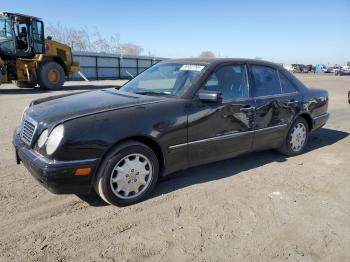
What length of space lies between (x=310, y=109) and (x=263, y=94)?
131 centimetres

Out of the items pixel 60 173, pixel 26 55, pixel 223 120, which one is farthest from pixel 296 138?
pixel 26 55

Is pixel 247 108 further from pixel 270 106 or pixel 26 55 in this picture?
pixel 26 55

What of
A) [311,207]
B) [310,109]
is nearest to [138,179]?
[311,207]

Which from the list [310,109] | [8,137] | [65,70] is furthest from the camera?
[65,70]

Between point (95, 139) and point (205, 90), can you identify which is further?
point (205, 90)

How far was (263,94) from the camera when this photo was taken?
489 centimetres

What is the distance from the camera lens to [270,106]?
493 centimetres

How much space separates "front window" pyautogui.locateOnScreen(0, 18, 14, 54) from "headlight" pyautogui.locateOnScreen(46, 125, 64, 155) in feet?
46.8

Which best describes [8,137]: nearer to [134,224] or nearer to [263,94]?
[134,224]

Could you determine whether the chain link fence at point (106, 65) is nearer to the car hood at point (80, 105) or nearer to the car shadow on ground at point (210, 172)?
the car shadow on ground at point (210, 172)

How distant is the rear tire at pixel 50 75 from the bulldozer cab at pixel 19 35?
79cm

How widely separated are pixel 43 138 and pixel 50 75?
48.3ft

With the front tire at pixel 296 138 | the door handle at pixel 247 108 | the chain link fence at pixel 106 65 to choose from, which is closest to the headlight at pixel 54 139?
the door handle at pixel 247 108

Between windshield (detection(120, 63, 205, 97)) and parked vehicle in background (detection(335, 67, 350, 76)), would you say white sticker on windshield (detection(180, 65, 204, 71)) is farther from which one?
parked vehicle in background (detection(335, 67, 350, 76))
